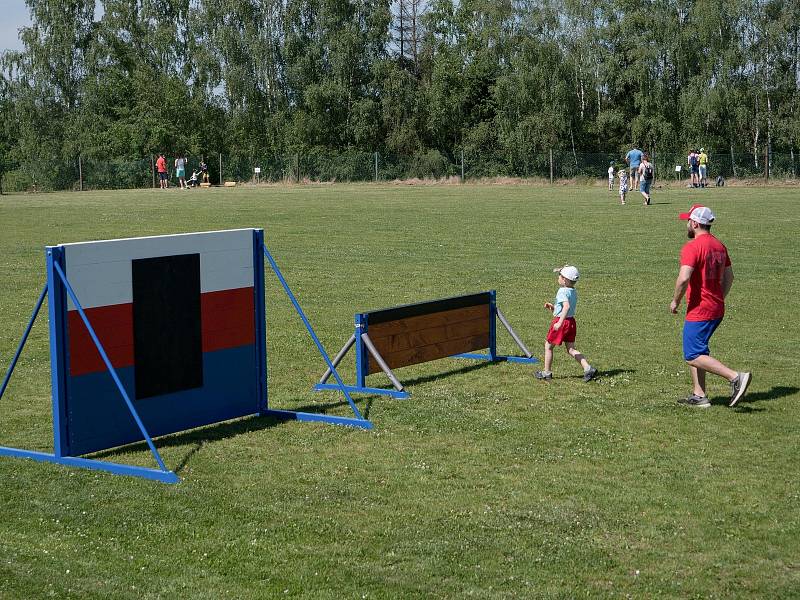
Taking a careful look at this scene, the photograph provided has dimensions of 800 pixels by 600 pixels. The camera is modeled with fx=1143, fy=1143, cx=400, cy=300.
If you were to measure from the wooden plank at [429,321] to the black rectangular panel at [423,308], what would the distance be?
40mm

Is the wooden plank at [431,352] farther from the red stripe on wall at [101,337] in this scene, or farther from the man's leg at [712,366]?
the red stripe on wall at [101,337]

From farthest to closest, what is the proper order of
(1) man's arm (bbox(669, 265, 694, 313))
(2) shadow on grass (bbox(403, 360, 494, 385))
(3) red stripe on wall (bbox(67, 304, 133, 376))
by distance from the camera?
(2) shadow on grass (bbox(403, 360, 494, 385)) → (1) man's arm (bbox(669, 265, 694, 313)) → (3) red stripe on wall (bbox(67, 304, 133, 376))

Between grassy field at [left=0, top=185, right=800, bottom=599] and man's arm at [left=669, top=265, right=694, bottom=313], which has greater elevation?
man's arm at [left=669, top=265, right=694, bottom=313]

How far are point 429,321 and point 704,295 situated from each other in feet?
9.55

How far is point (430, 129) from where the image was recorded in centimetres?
7725

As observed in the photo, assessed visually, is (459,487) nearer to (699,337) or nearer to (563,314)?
(699,337)

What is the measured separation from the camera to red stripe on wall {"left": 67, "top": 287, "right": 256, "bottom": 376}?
8.57m

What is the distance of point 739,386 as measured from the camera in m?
10.3

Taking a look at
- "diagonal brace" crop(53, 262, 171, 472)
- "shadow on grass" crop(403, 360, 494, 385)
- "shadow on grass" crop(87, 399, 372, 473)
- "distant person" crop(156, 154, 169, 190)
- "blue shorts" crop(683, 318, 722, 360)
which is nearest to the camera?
"diagonal brace" crop(53, 262, 171, 472)

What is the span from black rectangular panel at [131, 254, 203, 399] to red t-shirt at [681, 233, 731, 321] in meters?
4.37

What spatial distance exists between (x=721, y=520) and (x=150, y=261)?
4727 mm

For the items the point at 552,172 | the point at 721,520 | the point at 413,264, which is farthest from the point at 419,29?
the point at 721,520

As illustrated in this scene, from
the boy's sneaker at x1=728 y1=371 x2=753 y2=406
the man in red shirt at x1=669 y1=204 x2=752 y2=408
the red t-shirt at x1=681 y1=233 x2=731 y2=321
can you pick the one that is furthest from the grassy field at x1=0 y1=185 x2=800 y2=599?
the red t-shirt at x1=681 y1=233 x2=731 y2=321

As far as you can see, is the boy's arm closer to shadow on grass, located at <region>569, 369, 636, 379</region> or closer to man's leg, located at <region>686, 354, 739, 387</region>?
shadow on grass, located at <region>569, 369, 636, 379</region>
